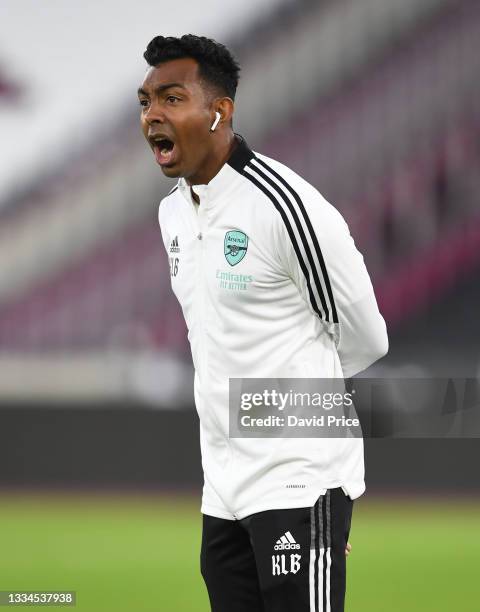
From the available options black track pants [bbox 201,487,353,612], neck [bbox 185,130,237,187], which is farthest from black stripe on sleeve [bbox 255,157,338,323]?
black track pants [bbox 201,487,353,612]

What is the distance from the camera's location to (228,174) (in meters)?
1.95

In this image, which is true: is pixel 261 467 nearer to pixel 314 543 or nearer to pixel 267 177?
pixel 314 543

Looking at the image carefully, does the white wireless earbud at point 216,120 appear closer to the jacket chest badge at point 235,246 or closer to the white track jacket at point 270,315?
the white track jacket at point 270,315

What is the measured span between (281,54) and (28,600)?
3.52 meters

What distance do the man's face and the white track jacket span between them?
0.20ft

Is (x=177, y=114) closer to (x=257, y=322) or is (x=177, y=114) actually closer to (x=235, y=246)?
(x=235, y=246)

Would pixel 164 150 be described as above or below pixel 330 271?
above

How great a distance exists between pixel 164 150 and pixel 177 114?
0.07 metres

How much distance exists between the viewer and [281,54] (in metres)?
6.21

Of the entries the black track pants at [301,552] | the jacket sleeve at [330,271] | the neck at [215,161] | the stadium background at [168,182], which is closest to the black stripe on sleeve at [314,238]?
the jacket sleeve at [330,271]

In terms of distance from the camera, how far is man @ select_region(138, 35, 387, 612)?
73.0 inches

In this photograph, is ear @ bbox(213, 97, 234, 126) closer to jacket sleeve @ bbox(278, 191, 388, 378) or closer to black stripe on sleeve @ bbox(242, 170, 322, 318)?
black stripe on sleeve @ bbox(242, 170, 322, 318)

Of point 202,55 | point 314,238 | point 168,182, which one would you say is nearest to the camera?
point 314,238

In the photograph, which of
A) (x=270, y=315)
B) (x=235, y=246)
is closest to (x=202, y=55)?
(x=235, y=246)
